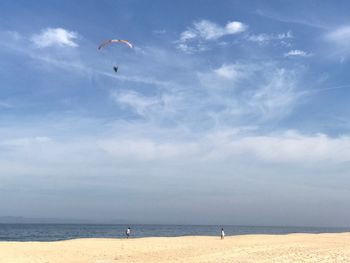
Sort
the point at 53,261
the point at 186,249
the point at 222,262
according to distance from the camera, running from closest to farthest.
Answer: the point at 222,262 < the point at 53,261 < the point at 186,249

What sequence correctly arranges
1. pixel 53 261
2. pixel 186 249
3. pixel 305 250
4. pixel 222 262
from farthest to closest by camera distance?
pixel 186 249
pixel 305 250
pixel 53 261
pixel 222 262

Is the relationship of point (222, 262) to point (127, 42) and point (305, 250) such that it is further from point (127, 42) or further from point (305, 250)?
point (127, 42)

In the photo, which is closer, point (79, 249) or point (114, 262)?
point (114, 262)

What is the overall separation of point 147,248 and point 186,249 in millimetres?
3898

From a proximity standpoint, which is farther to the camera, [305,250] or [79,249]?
[79,249]

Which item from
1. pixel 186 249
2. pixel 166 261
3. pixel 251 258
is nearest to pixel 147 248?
pixel 186 249

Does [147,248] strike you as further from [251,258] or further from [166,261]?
[251,258]

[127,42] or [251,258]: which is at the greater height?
[127,42]

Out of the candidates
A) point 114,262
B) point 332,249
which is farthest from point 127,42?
point 332,249

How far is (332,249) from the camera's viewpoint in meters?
33.8

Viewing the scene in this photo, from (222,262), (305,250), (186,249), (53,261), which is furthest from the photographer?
(186,249)

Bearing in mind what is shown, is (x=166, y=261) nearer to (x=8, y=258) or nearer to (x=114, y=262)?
(x=114, y=262)

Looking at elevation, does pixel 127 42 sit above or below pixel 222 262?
above

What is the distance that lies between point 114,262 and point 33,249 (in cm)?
1091
